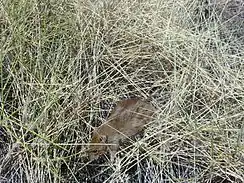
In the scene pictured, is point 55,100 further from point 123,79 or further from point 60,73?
point 123,79

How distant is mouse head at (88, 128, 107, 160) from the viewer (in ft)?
3.26

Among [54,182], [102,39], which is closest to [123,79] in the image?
[102,39]

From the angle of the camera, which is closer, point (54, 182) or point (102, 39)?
point (54, 182)

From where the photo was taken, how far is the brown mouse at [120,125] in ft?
3.29

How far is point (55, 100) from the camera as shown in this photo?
1042 millimetres

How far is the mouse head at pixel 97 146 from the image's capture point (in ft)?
3.26

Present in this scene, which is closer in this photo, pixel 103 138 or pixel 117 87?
pixel 103 138

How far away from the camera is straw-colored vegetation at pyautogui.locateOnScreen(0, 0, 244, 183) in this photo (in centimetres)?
99

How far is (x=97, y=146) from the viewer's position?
39.5 inches

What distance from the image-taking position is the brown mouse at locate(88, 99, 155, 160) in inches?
39.4

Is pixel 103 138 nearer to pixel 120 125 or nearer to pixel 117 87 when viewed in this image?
pixel 120 125

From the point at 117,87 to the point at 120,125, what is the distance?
5.0 inches

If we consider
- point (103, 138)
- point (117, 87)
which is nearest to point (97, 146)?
point (103, 138)

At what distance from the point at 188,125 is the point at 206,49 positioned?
0.26 meters
